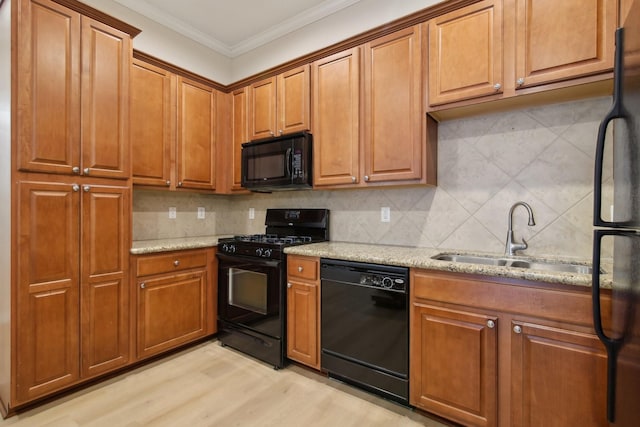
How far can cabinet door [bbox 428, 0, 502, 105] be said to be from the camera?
1.78 m

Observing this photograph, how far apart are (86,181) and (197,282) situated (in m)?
1.15

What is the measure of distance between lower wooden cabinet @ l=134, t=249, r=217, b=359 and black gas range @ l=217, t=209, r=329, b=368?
0.12 meters

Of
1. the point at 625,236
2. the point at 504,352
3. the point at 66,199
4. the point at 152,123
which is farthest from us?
the point at 152,123

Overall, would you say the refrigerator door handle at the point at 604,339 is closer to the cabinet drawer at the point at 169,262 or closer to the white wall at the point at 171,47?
the cabinet drawer at the point at 169,262

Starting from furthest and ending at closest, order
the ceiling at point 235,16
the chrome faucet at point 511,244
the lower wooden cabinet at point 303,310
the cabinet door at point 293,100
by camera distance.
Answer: the ceiling at point 235,16, the cabinet door at point 293,100, the lower wooden cabinet at point 303,310, the chrome faucet at point 511,244

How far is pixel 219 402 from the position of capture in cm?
196

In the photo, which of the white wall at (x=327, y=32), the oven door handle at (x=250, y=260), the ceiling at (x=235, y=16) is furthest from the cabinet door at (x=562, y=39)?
the oven door handle at (x=250, y=260)

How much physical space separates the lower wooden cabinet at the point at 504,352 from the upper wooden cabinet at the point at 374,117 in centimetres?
81

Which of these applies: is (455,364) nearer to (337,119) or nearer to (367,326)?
(367,326)

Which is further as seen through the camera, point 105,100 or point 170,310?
point 170,310

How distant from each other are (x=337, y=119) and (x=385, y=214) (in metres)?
0.86

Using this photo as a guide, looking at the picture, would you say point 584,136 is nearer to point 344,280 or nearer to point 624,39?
point 624,39

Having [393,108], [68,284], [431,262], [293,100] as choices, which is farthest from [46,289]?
[393,108]

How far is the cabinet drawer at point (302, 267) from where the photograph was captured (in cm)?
221
